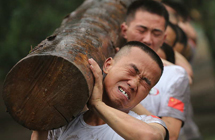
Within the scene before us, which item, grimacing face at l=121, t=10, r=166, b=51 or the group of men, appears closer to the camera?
the group of men

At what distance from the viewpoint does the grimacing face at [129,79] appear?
250cm

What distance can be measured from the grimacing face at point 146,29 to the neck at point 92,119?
1.25m

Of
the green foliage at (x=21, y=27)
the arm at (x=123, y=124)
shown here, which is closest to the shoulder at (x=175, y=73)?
the arm at (x=123, y=124)

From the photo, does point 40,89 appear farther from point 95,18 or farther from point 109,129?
point 95,18

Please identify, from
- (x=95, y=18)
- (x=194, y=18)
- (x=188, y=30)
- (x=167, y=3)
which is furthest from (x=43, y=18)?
(x=194, y=18)

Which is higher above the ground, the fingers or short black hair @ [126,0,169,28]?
the fingers

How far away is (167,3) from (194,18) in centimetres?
519

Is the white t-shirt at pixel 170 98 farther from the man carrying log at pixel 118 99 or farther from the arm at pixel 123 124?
the arm at pixel 123 124

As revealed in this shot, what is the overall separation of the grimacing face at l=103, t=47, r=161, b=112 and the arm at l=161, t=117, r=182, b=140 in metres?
0.82

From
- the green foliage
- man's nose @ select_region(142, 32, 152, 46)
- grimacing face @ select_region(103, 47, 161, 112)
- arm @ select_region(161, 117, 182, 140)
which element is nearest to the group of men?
grimacing face @ select_region(103, 47, 161, 112)

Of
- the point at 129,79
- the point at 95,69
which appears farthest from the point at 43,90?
the point at 129,79

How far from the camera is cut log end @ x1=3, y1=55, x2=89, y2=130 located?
2152mm

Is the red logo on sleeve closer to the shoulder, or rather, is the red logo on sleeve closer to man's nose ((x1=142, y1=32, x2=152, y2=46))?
the shoulder

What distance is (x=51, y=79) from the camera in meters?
2.18
